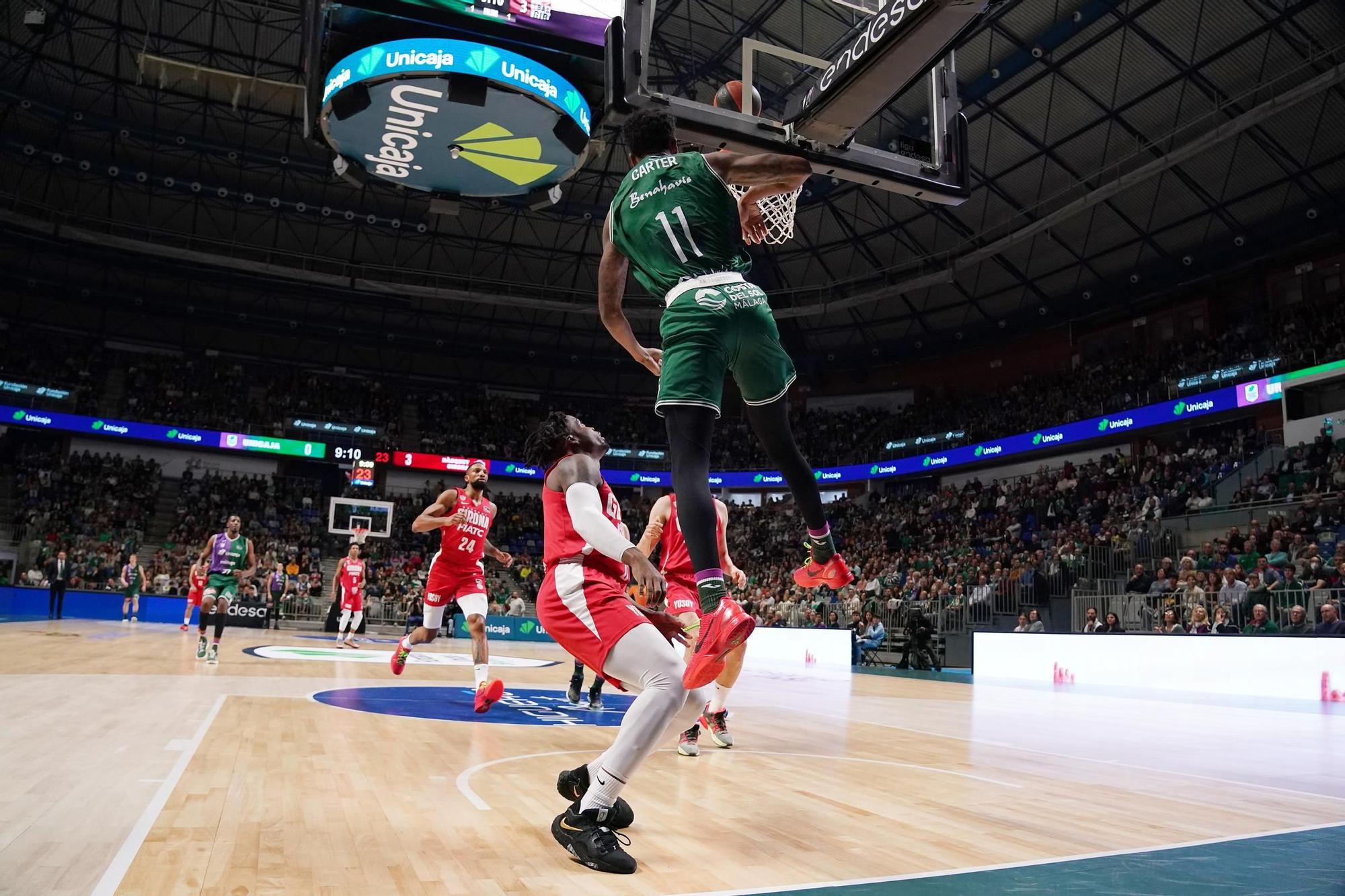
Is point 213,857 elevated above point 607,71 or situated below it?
below

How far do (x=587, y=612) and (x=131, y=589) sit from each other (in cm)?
2391

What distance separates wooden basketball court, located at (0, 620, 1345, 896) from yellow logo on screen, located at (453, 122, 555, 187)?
922 cm

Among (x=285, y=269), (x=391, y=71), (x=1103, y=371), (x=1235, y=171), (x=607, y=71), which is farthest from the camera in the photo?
(x=285, y=269)

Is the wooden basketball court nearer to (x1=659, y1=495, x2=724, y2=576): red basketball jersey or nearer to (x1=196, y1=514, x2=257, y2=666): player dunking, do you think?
(x1=659, y1=495, x2=724, y2=576): red basketball jersey

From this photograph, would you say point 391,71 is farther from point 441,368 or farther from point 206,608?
point 441,368

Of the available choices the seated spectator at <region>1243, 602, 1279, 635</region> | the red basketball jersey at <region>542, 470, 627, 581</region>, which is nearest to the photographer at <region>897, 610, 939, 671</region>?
the seated spectator at <region>1243, 602, 1279, 635</region>

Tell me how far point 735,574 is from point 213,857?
4167 millimetres

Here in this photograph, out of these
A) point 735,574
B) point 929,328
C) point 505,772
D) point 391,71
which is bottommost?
point 505,772

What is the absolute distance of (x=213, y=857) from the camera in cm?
297

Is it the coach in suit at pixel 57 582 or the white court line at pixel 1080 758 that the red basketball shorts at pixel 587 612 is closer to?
the white court line at pixel 1080 758

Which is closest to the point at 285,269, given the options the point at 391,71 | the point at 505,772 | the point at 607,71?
the point at 391,71

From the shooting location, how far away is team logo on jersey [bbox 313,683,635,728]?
7348 mm

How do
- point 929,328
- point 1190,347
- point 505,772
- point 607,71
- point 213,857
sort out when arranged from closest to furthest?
1. point 213,857
2. point 505,772
3. point 607,71
4. point 1190,347
5. point 929,328

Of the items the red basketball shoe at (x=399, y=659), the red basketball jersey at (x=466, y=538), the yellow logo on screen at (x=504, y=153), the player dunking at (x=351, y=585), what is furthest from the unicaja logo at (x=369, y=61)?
the player dunking at (x=351, y=585)
